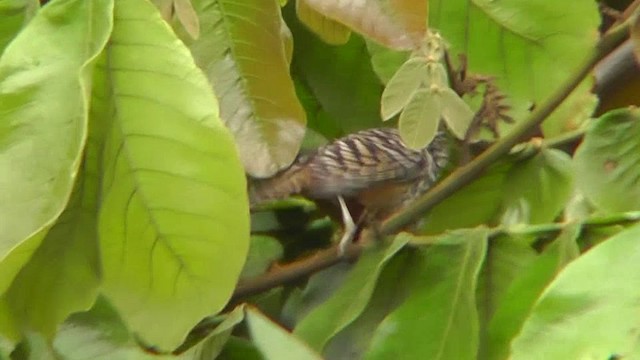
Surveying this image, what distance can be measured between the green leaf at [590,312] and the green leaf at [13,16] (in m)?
0.23

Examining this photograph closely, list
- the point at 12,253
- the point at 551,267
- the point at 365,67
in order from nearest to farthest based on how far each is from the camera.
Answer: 1. the point at 12,253
2. the point at 551,267
3. the point at 365,67

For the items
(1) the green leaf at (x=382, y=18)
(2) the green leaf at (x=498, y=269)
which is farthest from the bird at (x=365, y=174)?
(1) the green leaf at (x=382, y=18)

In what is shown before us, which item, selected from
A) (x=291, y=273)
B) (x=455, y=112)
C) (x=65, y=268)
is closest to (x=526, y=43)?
(x=455, y=112)

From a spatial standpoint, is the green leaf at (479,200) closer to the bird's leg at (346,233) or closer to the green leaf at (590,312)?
the bird's leg at (346,233)

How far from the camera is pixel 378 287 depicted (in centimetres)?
55

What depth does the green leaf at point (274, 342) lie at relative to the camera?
1.53 ft

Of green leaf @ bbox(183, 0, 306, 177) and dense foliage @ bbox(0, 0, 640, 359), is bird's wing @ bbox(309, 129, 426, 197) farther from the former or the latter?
green leaf @ bbox(183, 0, 306, 177)

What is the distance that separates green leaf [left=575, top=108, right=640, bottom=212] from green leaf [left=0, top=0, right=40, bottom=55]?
0.25m

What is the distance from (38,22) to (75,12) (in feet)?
0.04

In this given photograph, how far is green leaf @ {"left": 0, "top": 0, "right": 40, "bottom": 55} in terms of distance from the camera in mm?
464

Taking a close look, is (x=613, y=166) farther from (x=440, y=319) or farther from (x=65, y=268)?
(x=65, y=268)

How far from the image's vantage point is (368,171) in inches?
31.7

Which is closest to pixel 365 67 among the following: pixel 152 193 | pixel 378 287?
pixel 378 287

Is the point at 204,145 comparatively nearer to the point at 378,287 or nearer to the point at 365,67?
the point at 378,287
